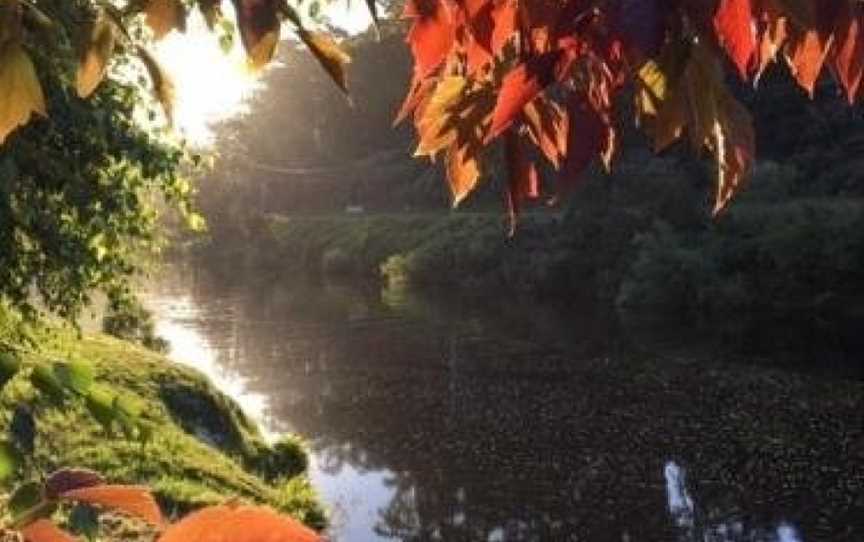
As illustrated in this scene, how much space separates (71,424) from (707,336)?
56.6 ft

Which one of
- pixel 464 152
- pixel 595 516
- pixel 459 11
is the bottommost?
pixel 595 516

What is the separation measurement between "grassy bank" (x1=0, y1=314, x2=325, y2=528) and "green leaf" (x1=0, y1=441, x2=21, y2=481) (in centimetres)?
359

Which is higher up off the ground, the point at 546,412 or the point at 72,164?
the point at 72,164

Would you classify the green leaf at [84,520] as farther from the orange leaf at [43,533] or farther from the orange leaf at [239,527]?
the orange leaf at [239,527]

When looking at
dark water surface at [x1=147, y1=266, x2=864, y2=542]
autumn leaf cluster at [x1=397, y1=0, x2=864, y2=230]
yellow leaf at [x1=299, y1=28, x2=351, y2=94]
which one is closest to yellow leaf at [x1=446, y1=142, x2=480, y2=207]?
autumn leaf cluster at [x1=397, y1=0, x2=864, y2=230]

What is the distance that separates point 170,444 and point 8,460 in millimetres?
8291

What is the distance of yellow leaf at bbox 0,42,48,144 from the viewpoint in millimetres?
971

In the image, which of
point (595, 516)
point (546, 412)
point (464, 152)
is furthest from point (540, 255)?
point (464, 152)

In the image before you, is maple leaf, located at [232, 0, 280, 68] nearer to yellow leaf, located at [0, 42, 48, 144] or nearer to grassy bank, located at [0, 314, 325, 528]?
yellow leaf, located at [0, 42, 48, 144]

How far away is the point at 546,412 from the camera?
681 inches

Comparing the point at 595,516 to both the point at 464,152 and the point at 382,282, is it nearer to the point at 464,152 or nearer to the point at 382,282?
the point at 464,152

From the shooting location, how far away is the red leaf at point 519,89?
0.87m

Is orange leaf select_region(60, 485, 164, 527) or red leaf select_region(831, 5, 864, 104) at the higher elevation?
red leaf select_region(831, 5, 864, 104)

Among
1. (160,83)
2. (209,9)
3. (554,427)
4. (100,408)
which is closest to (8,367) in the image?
(100,408)
